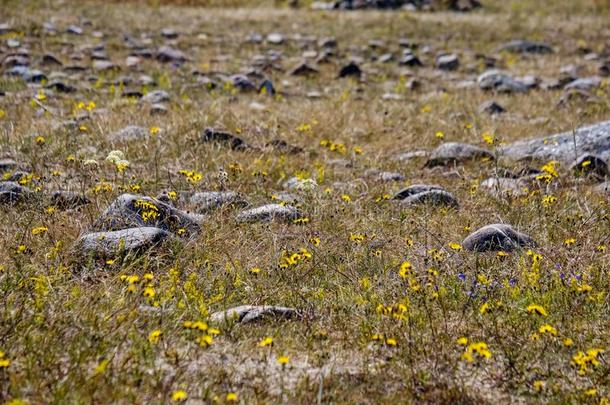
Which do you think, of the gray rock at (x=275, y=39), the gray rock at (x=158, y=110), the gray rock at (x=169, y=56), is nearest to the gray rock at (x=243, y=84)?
the gray rock at (x=158, y=110)

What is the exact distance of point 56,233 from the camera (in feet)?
14.2

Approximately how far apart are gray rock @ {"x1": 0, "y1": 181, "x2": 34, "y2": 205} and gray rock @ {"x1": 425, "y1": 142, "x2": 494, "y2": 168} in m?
3.68

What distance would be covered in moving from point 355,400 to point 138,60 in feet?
30.4

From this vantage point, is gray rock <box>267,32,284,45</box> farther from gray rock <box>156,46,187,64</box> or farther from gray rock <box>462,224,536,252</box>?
gray rock <box>462,224,536,252</box>

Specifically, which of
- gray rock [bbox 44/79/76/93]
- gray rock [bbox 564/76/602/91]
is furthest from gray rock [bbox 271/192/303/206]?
gray rock [bbox 564/76/602/91]

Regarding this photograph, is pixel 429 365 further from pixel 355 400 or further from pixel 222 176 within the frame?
pixel 222 176

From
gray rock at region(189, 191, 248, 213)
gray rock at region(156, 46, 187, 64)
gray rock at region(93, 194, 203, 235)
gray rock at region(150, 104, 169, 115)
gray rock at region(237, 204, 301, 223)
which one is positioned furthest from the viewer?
gray rock at region(156, 46, 187, 64)

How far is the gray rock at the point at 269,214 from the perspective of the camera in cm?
478

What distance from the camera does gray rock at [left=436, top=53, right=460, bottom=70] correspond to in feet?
40.2

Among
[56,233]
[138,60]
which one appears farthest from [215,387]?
[138,60]

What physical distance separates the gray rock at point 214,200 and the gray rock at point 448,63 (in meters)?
8.07

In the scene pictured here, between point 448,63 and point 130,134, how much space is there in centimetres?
735

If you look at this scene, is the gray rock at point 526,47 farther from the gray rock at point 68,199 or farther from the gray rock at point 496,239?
the gray rock at point 68,199

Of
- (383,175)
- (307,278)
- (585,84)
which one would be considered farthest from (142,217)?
(585,84)
